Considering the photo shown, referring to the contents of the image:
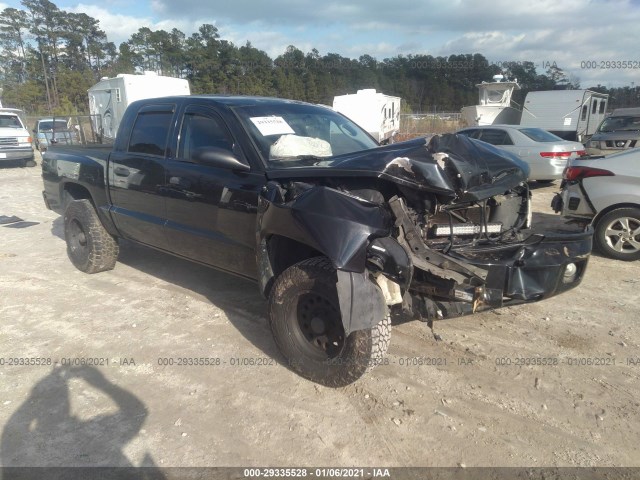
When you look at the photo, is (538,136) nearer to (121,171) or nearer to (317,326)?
(121,171)

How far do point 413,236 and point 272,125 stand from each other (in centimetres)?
163

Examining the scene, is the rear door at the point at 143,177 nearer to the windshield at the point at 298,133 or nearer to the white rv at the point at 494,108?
the windshield at the point at 298,133

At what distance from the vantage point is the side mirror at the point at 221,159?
10.9 feet

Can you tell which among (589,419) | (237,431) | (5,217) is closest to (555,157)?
(589,419)

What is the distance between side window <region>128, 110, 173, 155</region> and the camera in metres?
4.27

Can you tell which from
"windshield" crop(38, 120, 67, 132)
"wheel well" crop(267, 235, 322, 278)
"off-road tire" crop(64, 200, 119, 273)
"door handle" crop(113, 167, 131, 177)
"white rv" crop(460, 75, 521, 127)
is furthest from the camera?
"white rv" crop(460, 75, 521, 127)

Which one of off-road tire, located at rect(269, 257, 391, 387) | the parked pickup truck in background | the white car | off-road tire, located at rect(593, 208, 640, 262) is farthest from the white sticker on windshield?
the parked pickup truck in background

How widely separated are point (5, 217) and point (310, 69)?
49683 millimetres

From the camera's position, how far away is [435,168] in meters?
2.78

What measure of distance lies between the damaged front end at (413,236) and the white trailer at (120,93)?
48.3 ft

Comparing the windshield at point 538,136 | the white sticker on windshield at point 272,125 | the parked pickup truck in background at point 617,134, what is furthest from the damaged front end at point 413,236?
the parked pickup truck in background at point 617,134

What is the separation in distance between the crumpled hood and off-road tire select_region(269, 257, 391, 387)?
62 centimetres

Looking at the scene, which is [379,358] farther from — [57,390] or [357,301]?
[57,390]

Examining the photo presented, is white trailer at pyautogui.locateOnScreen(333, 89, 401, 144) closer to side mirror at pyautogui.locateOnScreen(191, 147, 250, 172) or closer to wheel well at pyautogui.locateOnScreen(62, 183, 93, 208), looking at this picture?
wheel well at pyautogui.locateOnScreen(62, 183, 93, 208)
